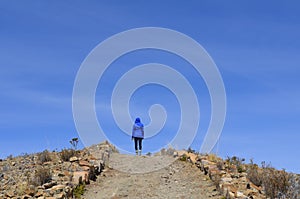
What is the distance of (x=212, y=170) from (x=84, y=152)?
6562mm

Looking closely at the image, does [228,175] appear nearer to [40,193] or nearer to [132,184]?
[132,184]

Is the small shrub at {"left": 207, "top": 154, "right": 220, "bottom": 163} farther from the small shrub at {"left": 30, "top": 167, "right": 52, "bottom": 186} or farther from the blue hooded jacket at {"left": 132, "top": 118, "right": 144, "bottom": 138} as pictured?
the small shrub at {"left": 30, "top": 167, "right": 52, "bottom": 186}

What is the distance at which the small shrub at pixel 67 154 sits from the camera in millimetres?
18531

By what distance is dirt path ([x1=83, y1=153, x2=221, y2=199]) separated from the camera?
562 inches

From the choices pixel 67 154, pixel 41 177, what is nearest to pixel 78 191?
pixel 41 177

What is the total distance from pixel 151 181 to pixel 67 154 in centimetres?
425

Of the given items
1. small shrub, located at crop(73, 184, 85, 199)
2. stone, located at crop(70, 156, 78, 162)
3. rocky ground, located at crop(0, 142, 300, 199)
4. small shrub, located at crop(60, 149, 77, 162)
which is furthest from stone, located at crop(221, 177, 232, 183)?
small shrub, located at crop(60, 149, 77, 162)

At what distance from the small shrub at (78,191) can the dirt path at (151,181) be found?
6.5 inches

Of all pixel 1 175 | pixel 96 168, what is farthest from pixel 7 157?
pixel 96 168

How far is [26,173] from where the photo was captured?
1688cm

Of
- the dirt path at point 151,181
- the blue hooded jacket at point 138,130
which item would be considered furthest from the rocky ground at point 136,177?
the blue hooded jacket at point 138,130

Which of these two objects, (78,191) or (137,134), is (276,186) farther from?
(137,134)

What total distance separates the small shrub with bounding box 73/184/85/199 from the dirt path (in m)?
0.17

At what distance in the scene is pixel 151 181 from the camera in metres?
16.3
